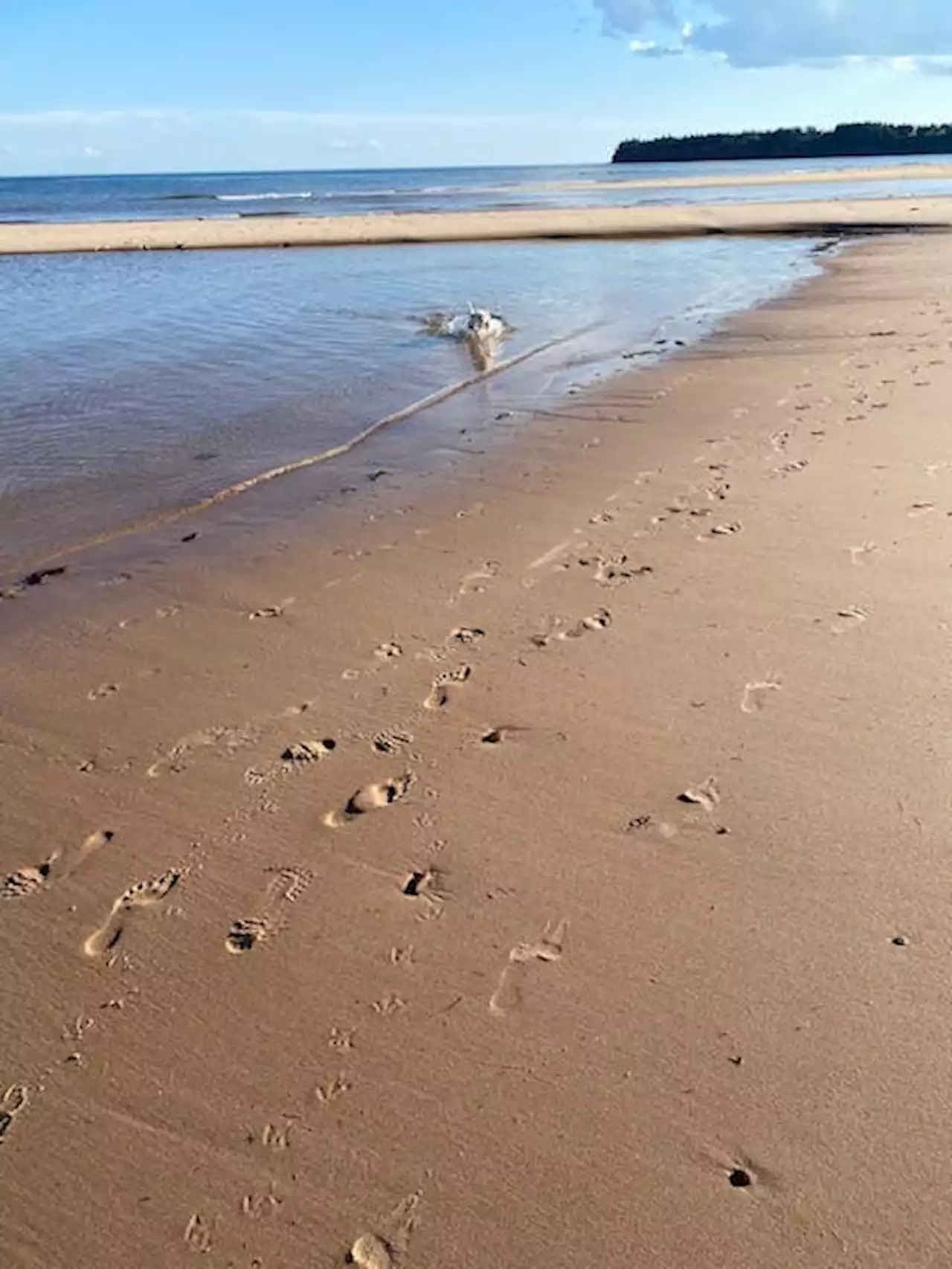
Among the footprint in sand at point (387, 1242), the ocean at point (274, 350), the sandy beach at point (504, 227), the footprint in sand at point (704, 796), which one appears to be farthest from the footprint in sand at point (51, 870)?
the sandy beach at point (504, 227)

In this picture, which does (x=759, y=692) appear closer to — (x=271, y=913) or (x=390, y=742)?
(x=390, y=742)

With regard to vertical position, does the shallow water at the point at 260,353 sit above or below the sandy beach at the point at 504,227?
below

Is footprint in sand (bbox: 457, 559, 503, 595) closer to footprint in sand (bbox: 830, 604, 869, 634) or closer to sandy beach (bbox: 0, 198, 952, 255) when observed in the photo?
footprint in sand (bbox: 830, 604, 869, 634)

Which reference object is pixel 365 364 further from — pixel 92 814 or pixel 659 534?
pixel 92 814

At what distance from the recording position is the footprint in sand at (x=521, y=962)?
2.68 m

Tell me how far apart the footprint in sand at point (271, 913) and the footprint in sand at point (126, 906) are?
12.2 inches

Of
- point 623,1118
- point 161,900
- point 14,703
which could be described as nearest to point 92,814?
point 161,900

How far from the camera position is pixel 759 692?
408 centimetres

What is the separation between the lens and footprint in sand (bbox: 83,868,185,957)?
2.98 metres

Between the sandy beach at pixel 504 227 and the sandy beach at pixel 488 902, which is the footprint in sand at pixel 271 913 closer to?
the sandy beach at pixel 488 902

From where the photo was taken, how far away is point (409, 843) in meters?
3.34

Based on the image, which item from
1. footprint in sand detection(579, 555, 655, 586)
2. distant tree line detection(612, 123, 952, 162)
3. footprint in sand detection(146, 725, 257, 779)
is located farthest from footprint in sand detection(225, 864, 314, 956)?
distant tree line detection(612, 123, 952, 162)

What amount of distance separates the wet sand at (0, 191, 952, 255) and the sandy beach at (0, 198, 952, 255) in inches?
1.5

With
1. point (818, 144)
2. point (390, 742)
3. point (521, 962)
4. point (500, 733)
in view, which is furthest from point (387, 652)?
point (818, 144)
